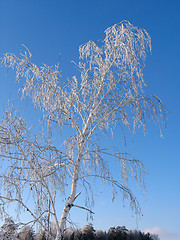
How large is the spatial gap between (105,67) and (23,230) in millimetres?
3039

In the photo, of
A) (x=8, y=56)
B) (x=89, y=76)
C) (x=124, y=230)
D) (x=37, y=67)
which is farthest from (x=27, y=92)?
(x=124, y=230)

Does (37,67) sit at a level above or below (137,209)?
above

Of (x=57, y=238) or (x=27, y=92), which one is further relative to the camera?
(x=27, y=92)

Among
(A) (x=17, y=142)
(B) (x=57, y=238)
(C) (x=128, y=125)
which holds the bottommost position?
(B) (x=57, y=238)

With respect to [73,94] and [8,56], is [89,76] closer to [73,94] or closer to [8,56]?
[73,94]

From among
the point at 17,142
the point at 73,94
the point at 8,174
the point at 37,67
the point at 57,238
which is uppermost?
the point at 37,67


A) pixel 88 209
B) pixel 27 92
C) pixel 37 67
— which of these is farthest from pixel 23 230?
pixel 37 67

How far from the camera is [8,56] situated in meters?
4.64

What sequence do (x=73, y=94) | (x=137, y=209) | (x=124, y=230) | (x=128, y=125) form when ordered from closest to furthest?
(x=137, y=209)
(x=128, y=125)
(x=73, y=94)
(x=124, y=230)

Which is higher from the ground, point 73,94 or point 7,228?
point 73,94

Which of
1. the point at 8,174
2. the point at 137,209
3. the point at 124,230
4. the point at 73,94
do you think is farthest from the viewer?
the point at 124,230

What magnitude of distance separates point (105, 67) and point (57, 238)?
2956 millimetres

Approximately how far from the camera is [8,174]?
132 inches

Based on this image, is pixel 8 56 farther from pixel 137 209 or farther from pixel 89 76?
pixel 137 209
